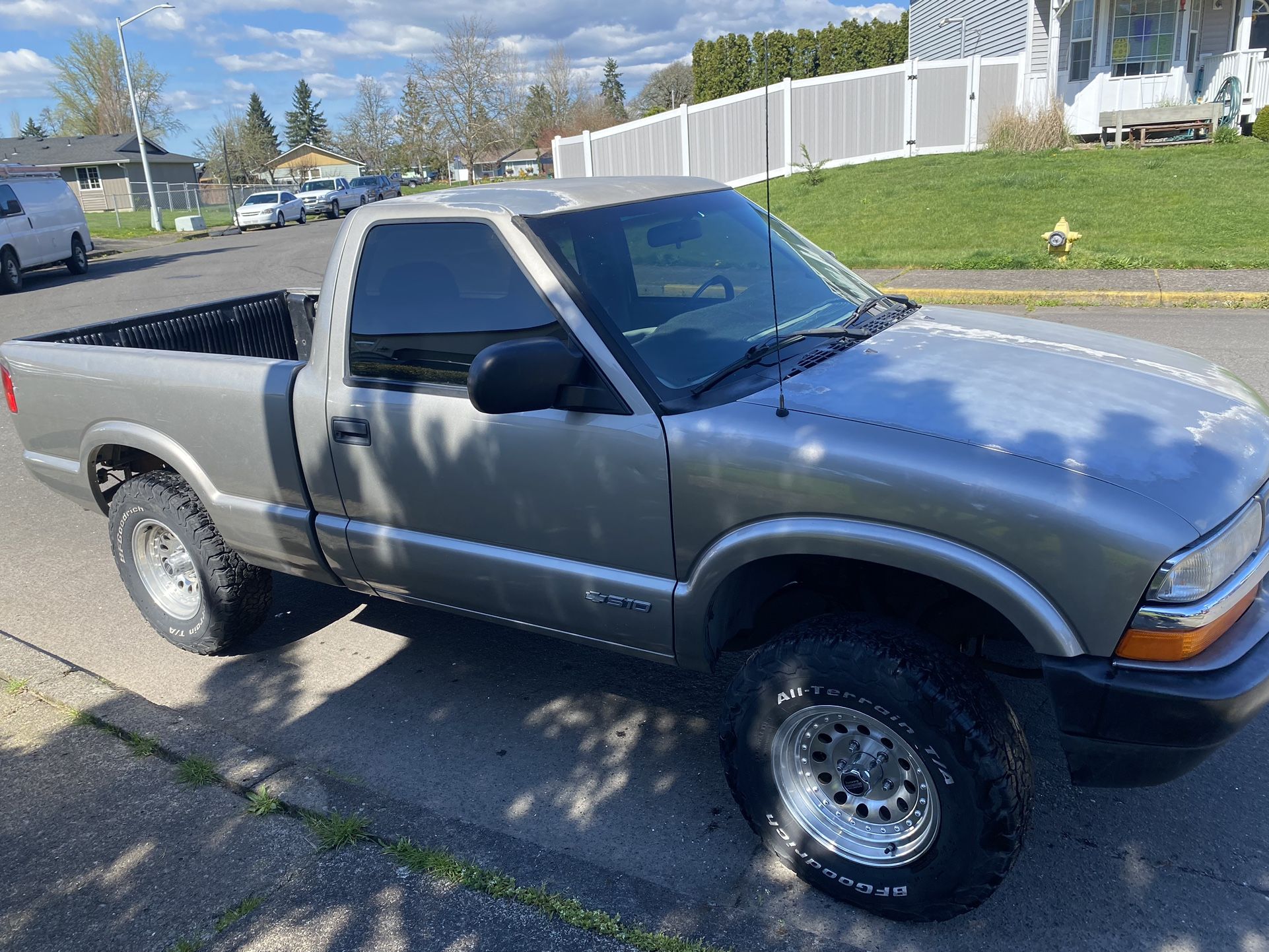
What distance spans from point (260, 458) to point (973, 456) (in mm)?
2685

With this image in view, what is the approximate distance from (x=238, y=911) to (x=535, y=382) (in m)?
1.76

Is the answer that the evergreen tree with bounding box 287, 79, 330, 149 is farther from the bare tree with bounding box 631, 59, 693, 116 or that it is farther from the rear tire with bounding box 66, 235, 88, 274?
the rear tire with bounding box 66, 235, 88, 274

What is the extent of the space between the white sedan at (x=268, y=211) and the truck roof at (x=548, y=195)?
3787cm

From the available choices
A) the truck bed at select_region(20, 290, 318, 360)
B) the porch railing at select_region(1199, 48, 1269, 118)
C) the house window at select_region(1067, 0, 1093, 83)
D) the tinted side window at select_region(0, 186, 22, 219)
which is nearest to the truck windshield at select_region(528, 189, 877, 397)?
the truck bed at select_region(20, 290, 318, 360)

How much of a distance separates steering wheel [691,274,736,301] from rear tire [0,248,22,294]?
1992 cm

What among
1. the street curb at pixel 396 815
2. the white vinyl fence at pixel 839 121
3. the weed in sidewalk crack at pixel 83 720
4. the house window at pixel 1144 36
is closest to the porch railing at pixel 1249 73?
the house window at pixel 1144 36

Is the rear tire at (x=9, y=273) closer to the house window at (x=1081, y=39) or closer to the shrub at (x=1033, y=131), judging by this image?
the shrub at (x=1033, y=131)

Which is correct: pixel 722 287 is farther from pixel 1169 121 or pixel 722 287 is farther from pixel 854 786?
pixel 1169 121

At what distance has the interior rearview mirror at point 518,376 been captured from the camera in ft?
9.05

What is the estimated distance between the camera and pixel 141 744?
3.67m

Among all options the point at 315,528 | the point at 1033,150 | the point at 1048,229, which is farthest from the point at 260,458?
the point at 1033,150

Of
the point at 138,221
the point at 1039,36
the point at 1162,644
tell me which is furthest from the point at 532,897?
the point at 138,221

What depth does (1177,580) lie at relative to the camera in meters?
2.29

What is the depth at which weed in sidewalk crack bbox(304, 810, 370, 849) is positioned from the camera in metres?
3.09
